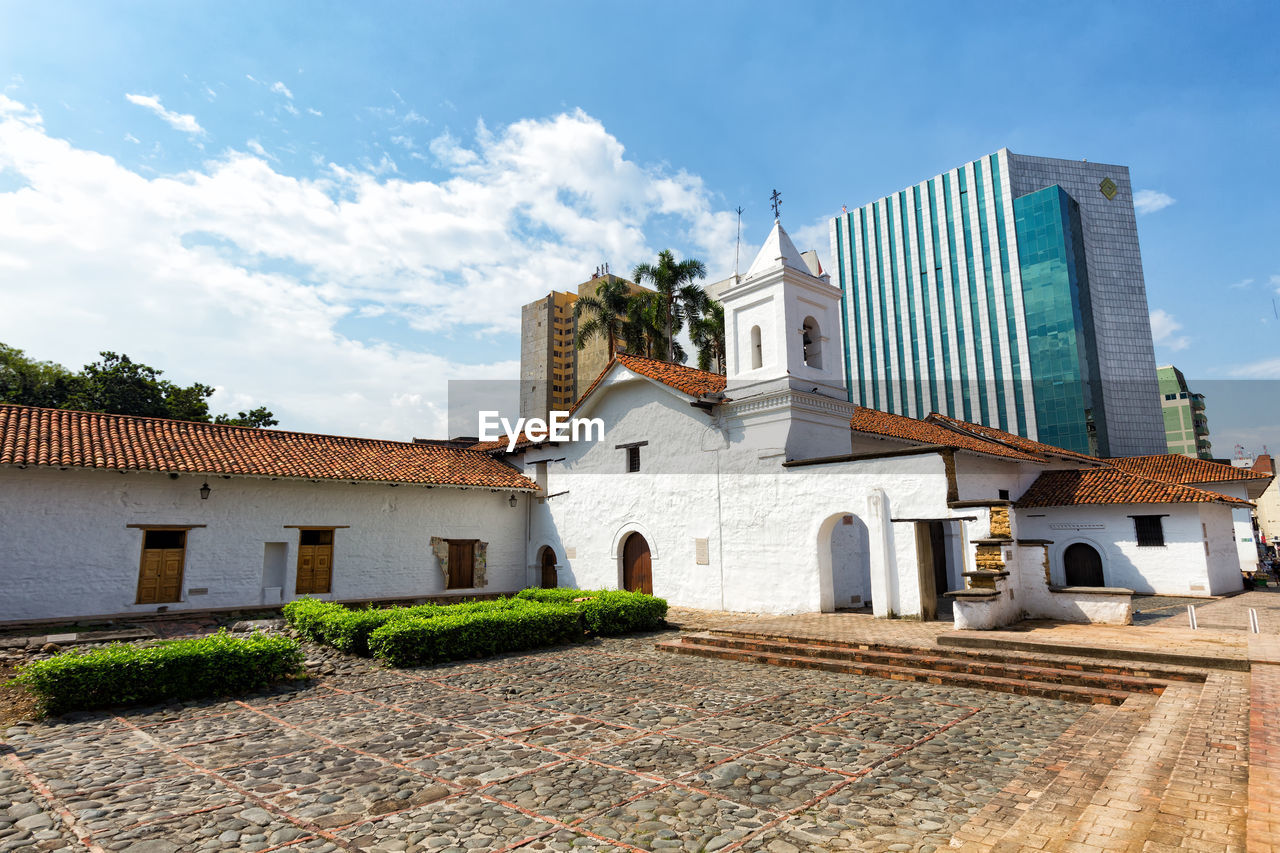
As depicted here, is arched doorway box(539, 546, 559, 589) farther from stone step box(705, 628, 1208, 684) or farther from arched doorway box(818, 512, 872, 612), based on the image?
stone step box(705, 628, 1208, 684)

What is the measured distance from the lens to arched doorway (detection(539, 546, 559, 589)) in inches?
845

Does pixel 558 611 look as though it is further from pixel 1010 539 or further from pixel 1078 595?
pixel 1078 595

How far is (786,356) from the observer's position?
15.5 m

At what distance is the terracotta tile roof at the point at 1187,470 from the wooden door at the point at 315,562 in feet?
90.2

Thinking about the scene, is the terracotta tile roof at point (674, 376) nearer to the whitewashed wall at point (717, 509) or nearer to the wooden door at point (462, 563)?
the whitewashed wall at point (717, 509)

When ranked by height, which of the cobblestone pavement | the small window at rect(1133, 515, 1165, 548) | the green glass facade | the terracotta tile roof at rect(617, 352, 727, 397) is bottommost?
the cobblestone pavement

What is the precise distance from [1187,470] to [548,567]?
80.6 ft

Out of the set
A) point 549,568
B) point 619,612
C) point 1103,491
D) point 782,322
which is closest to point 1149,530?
point 1103,491

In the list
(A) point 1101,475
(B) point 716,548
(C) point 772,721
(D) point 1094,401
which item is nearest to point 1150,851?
(C) point 772,721

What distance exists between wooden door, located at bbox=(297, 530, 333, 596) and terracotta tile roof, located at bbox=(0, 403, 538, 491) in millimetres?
1840

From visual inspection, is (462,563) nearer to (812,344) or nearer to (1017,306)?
(812,344)

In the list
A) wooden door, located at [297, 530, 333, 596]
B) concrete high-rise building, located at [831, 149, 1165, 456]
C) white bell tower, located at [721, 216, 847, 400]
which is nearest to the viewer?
white bell tower, located at [721, 216, 847, 400]

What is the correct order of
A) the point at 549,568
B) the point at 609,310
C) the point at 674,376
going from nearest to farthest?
the point at 674,376 < the point at 549,568 < the point at 609,310

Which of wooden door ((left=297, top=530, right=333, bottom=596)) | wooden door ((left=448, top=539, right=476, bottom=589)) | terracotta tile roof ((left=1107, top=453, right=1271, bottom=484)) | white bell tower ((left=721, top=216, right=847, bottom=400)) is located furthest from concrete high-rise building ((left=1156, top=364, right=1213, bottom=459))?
wooden door ((left=297, top=530, right=333, bottom=596))
